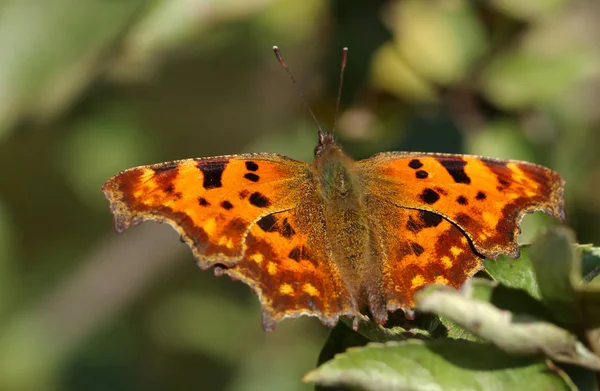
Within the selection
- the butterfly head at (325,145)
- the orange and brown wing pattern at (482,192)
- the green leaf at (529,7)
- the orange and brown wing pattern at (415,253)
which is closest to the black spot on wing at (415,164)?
the orange and brown wing pattern at (482,192)

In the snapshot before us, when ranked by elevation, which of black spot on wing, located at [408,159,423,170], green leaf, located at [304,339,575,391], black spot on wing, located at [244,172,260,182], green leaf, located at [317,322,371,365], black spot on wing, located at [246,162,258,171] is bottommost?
green leaf, located at [304,339,575,391]

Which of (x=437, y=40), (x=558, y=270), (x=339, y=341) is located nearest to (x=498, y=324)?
(x=558, y=270)

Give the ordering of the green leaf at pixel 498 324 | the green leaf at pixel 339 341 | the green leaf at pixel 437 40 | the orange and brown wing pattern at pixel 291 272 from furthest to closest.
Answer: the green leaf at pixel 437 40 → the orange and brown wing pattern at pixel 291 272 → the green leaf at pixel 339 341 → the green leaf at pixel 498 324

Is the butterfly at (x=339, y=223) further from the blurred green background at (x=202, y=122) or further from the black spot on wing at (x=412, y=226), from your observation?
the blurred green background at (x=202, y=122)

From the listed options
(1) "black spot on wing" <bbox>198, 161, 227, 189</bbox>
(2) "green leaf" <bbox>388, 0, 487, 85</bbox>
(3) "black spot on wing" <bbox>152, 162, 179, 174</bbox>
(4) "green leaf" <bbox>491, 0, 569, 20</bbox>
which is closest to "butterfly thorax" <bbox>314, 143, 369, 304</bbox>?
(1) "black spot on wing" <bbox>198, 161, 227, 189</bbox>

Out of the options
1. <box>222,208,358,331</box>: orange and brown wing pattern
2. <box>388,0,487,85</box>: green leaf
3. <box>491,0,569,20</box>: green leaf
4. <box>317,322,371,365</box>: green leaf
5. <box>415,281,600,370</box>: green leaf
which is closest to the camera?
<box>415,281,600,370</box>: green leaf

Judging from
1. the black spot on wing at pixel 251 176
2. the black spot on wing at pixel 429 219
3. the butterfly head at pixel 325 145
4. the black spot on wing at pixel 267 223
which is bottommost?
the black spot on wing at pixel 429 219

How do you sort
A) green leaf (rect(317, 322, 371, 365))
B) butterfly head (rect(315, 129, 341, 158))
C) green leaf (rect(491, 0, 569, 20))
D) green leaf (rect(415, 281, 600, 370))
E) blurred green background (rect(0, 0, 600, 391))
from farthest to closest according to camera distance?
green leaf (rect(491, 0, 569, 20))
blurred green background (rect(0, 0, 600, 391))
butterfly head (rect(315, 129, 341, 158))
green leaf (rect(317, 322, 371, 365))
green leaf (rect(415, 281, 600, 370))

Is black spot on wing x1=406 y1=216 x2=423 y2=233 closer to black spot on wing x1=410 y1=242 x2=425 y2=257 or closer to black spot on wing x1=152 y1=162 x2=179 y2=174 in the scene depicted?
black spot on wing x1=410 y1=242 x2=425 y2=257
